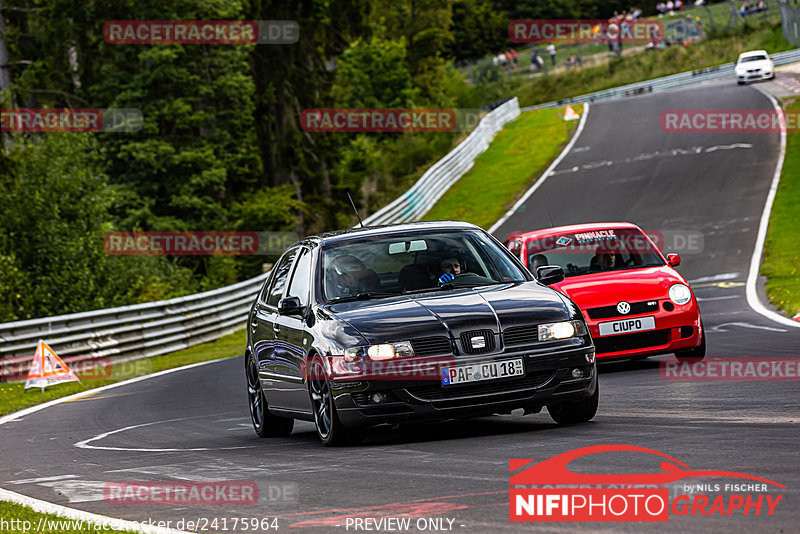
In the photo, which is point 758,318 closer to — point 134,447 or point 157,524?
point 134,447

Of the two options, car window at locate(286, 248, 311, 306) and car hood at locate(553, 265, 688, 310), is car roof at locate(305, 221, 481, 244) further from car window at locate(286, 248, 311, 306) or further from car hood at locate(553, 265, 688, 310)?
car hood at locate(553, 265, 688, 310)

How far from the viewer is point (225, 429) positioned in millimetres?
10961

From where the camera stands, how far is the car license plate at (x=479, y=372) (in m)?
7.82

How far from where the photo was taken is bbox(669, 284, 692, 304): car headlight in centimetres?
1226

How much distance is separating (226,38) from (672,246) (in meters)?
19.8

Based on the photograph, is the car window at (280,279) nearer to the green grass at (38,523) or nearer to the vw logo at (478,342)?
the vw logo at (478,342)

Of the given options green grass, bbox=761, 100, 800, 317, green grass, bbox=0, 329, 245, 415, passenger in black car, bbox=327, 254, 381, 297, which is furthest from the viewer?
green grass, bbox=761, 100, 800, 317

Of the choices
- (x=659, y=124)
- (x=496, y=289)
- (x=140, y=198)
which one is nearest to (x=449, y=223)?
(x=496, y=289)

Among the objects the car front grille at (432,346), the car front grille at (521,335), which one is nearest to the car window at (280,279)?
the car front grille at (432,346)

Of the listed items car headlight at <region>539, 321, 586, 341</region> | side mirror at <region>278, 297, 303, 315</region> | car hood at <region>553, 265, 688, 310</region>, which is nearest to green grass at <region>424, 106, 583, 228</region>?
car hood at <region>553, 265, 688, 310</region>

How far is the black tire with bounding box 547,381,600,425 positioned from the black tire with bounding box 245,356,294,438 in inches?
92.2

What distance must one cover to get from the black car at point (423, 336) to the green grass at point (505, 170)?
86.2ft

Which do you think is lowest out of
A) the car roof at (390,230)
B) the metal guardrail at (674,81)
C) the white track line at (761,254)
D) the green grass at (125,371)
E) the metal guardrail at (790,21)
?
the green grass at (125,371)

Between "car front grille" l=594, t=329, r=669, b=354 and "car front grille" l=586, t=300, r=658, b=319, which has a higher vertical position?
"car front grille" l=586, t=300, r=658, b=319
